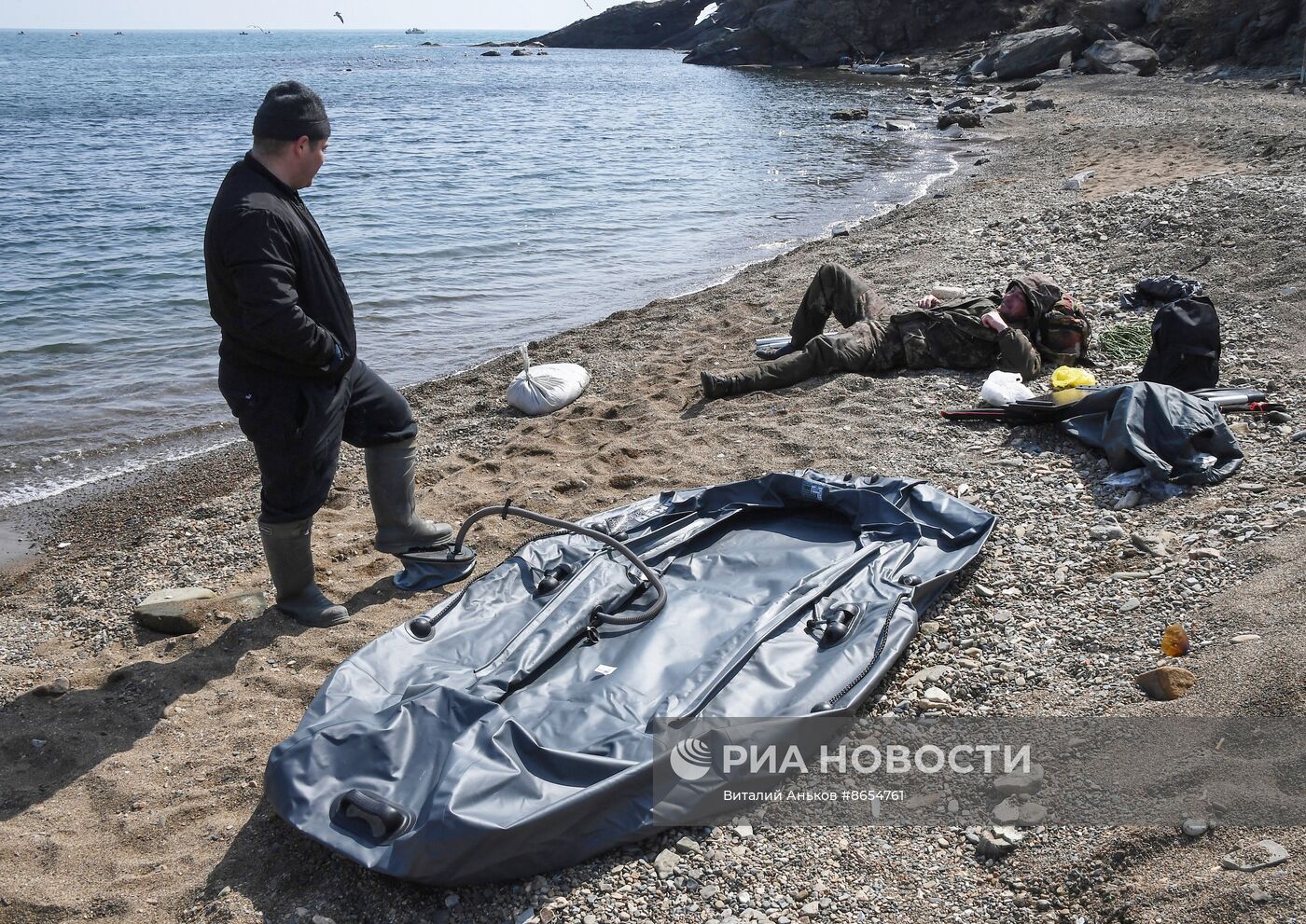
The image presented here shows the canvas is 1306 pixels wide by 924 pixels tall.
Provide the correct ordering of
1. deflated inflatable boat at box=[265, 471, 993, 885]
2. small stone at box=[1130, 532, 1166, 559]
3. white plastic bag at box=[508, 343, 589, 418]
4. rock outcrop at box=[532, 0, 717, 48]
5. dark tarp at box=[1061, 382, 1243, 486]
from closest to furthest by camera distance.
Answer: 1. deflated inflatable boat at box=[265, 471, 993, 885]
2. small stone at box=[1130, 532, 1166, 559]
3. dark tarp at box=[1061, 382, 1243, 486]
4. white plastic bag at box=[508, 343, 589, 418]
5. rock outcrop at box=[532, 0, 717, 48]

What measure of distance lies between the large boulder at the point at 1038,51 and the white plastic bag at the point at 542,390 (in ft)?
124

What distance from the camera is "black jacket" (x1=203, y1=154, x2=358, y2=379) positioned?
414cm

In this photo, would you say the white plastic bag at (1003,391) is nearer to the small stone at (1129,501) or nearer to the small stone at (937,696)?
the small stone at (1129,501)

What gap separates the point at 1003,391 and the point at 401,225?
13.3 m

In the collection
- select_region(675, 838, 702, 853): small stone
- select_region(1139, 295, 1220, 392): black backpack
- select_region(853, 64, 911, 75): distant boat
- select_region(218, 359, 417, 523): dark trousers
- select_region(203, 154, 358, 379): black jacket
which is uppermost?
select_region(853, 64, 911, 75): distant boat

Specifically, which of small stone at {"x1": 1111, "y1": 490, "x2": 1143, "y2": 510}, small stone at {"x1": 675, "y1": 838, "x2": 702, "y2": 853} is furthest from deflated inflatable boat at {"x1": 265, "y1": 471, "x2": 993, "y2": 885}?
small stone at {"x1": 1111, "y1": 490, "x2": 1143, "y2": 510}

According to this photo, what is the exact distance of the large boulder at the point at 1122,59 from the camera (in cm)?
3372

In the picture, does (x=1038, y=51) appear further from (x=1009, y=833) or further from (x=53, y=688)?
(x=53, y=688)

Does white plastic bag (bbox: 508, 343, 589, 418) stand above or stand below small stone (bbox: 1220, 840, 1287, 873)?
below

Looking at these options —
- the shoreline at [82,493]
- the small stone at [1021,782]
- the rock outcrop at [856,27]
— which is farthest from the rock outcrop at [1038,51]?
the small stone at [1021,782]

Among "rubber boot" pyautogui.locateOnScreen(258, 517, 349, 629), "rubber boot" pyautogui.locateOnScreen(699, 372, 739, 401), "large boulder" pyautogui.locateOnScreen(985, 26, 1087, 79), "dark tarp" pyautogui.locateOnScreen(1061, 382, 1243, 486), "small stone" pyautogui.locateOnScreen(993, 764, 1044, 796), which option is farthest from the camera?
"large boulder" pyautogui.locateOnScreen(985, 26, 1087, 79)

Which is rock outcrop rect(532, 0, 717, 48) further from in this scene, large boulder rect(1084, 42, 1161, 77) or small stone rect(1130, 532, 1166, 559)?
small stone rect(1130, 532, 1166, 559)

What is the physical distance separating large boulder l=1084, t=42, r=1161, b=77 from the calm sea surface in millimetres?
7357

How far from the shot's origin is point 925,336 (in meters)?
7.48
